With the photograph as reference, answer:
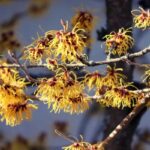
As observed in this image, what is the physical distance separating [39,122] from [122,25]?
2.01 feet

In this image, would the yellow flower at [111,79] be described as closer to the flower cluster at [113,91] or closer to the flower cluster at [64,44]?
the flower cluster at [113,91]

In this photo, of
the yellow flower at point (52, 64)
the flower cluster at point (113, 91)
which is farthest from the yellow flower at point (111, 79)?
the yellow flower at point (52, 64)

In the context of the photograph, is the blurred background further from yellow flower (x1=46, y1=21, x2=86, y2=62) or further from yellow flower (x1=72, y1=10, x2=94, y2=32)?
yellow flower (x1=46, y1=21, x2=86, y2=62)

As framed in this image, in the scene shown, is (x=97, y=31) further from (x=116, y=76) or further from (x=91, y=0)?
(x=116, y=76)

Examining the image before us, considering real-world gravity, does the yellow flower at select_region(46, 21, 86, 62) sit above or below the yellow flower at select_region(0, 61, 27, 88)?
above

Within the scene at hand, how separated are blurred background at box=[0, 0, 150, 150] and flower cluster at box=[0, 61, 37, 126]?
0.76 meters

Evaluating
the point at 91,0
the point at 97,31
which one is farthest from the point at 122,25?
the point at 91,0

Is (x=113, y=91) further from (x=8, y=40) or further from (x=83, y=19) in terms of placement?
(x=8, y=40)

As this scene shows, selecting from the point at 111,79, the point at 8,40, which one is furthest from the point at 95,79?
the point at 8,40

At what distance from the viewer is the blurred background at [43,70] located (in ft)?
6.46

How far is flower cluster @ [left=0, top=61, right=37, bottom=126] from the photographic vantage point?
1.12 meters

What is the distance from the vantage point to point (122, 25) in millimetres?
1661

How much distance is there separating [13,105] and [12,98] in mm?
20

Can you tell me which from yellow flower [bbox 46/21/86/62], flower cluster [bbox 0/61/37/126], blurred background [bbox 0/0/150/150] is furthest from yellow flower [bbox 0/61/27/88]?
blurred background [bbox 0/0/150/150]
